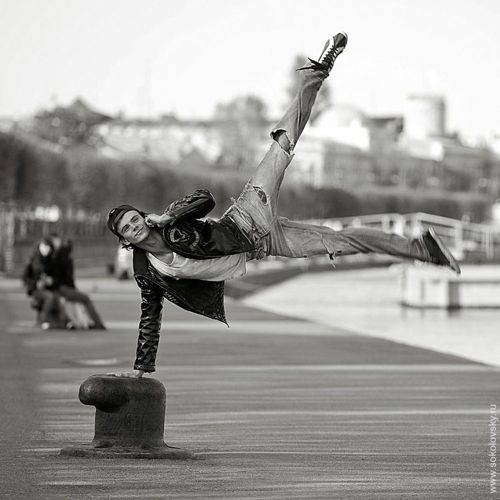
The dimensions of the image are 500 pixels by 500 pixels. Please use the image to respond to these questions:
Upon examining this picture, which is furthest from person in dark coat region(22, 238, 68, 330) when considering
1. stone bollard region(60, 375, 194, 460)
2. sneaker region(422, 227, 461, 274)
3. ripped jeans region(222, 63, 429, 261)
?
stone bollard region(60, 375, 194, 460)

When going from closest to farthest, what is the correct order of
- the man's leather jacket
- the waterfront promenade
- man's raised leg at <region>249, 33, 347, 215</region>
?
1. the waterfront promenade
2. the man's leather jacket
3. man's raised leg at <region>249, 33, 347, 215</region>

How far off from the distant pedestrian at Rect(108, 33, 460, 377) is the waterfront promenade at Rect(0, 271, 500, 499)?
106 centimetres

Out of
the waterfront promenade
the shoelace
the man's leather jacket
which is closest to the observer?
the waterfront promenade

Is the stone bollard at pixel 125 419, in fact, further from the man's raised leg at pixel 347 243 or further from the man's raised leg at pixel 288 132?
the man's raised leg at pixel 288 132

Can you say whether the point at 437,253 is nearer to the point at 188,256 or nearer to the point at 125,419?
the point at 188,256

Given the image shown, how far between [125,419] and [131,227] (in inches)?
48.4

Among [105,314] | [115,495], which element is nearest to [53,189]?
[105,314]

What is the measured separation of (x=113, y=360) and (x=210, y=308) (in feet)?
28.7

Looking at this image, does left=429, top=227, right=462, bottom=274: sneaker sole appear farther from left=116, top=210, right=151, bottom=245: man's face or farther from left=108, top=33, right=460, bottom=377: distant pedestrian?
left=116, top=210, right=151, bottom=245: man's face

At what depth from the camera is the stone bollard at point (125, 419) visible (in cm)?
1012

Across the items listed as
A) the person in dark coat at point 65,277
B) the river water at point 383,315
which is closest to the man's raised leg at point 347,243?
the river water at point 383,315

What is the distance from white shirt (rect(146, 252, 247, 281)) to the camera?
10.2 metres

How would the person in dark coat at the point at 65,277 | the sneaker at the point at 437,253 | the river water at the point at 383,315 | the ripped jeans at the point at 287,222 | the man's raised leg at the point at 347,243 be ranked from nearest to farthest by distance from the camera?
the ripped jeans at the point at 287,222 → the man's raised leg at the point at 347,243 → the sneaker at the point at 437,253 → the person in dark coat at the point at 65,277 → the river water at the point at 383,315

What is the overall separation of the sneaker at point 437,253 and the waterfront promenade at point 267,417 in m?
1.26
